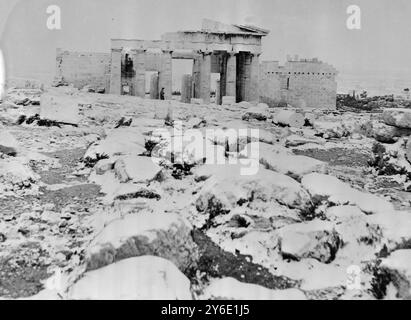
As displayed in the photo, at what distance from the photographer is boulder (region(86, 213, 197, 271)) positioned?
199 inches

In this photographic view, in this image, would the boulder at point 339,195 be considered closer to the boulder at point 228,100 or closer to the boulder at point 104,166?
the boulder at point 104,166

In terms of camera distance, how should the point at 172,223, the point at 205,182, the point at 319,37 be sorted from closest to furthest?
the point at 172,223 < the point at 205,182 < the point at 319,37

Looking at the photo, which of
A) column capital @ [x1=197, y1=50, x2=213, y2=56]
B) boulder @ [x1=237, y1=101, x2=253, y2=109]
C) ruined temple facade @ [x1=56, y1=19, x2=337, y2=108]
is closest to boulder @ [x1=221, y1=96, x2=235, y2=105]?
ruined temple facade @ [x1=56, y1=19, x2=337, y2=108]

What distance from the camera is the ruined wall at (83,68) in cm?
2205

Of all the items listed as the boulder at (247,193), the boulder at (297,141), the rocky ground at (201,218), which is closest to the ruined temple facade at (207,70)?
the boulder at (297,141)

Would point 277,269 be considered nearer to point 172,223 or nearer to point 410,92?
point 172,223

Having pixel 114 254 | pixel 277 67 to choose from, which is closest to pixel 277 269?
pixel 114 254

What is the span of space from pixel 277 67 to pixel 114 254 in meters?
19.9

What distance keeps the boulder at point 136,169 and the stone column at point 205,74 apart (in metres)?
13.2

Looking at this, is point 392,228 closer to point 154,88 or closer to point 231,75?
point 231,75

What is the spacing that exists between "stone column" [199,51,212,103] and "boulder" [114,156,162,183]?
13.2m

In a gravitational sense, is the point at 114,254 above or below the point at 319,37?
below

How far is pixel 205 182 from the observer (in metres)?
7.60
